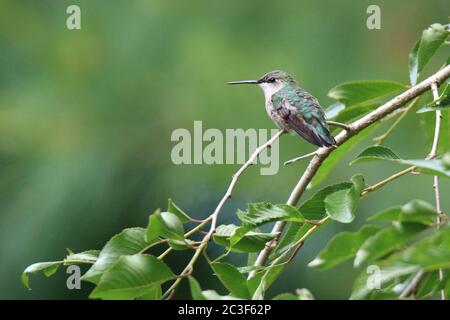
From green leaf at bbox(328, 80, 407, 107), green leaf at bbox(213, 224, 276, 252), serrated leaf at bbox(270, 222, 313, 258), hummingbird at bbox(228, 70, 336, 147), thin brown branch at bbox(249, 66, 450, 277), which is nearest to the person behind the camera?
green leaf at bbox(213, 224, 276, 252)

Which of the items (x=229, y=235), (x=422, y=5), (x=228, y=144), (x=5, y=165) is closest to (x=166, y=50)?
(x=5, y=165)

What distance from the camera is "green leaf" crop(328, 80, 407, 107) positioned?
2053 millimetres

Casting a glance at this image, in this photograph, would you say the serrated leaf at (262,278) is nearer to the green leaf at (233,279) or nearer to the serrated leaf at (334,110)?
the green leaf at (233,279)

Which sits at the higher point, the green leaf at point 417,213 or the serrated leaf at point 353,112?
the serrated leaf at point 353,112

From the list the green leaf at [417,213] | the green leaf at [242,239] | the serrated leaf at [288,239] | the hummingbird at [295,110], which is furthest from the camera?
the hummingbird at [295,110]

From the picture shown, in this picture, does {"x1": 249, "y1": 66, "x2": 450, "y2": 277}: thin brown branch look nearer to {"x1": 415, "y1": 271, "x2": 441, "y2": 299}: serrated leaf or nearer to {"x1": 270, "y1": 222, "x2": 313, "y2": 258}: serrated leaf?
{"x1": 270, "y1": 222, "x2": 313, "y2": 258}: serrated leaf

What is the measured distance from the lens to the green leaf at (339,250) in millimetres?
1125

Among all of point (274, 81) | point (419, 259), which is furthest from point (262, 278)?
point (274, 81)

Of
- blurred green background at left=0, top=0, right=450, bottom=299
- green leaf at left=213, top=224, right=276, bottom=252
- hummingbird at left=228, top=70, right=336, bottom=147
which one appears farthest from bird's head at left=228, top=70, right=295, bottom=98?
green leaf at left=213, top=224, right=276, bottom=252

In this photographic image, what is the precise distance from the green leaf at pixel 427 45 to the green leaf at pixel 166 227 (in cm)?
87

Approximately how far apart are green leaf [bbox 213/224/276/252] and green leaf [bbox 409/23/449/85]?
0.71m

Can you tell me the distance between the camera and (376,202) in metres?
4.09

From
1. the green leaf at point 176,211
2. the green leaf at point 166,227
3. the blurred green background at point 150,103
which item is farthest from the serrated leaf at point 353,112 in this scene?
the blurred green background at point 150,103

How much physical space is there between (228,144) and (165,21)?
2.61 metres
